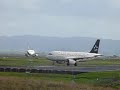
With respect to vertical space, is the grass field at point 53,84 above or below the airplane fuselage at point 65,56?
below

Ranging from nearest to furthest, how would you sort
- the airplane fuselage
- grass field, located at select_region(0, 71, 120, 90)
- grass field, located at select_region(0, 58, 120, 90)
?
1. grass field, located at select_region(0, 71, 120, 90)
2. grass field, located at select_region(0, 58, 120, 90)
3. the airplane fuselage

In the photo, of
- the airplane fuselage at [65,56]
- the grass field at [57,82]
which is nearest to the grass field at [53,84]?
the grass field at [57,82]

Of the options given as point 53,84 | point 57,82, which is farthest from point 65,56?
point 53,84

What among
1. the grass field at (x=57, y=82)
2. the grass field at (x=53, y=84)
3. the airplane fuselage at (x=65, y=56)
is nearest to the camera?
the grass field at (x=53, y=84)

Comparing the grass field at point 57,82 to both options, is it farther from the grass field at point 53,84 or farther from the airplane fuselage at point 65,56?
the airplane fuselage at point 65,56

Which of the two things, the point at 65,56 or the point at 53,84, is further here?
the point at 65,56

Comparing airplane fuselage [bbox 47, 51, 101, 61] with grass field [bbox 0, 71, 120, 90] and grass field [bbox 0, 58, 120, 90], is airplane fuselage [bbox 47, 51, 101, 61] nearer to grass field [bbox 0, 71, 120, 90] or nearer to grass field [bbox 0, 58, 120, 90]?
grass field [bbox 0, 58, 120, 90]

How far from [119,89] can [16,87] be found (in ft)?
44.5

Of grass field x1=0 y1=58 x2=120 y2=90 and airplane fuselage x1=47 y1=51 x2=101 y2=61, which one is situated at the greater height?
airplane fuselage x1=47 y1=51 x2=101 y2=61

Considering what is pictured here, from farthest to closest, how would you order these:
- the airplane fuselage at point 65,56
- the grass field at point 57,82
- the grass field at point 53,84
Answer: the airplane fuselage at point 65,56
the grass field at point 57,82
the grass field at point 53,84

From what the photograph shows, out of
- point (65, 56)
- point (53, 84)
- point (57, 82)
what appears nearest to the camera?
point (53, 84)

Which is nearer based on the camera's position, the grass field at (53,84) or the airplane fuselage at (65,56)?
the grass field at (53,84)

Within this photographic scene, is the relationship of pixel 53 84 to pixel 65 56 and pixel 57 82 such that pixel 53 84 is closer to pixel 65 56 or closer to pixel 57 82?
pixel 57 82

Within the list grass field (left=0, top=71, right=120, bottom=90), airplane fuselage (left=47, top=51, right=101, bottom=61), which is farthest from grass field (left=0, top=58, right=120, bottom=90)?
airplane fuselage (left=47, top=51, right=101, bottom=61)
